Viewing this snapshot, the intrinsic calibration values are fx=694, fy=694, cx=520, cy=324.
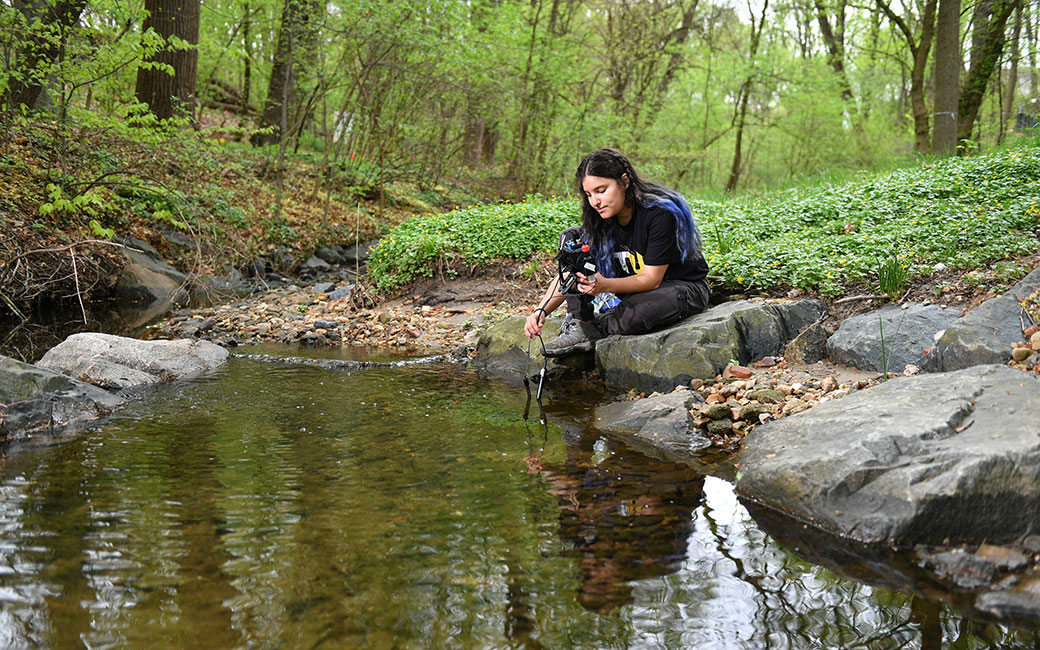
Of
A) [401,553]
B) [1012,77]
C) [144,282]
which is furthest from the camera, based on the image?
[1012,77]

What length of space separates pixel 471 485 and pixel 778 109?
2082 centimetres

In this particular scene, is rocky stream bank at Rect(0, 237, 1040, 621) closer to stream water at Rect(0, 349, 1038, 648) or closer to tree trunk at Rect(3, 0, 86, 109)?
stream water at Rect(0, 349, 1038, 648)

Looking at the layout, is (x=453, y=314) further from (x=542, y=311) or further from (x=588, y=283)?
(x=588, y=283)

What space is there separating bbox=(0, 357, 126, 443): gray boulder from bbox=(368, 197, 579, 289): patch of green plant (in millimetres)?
5082

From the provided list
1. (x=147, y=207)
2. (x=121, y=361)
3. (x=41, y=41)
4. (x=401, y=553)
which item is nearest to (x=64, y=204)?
(x=41, y=41)

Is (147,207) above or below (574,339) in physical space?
above

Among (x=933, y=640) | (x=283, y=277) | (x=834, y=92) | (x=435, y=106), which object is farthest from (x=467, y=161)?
(x=933, y=640)

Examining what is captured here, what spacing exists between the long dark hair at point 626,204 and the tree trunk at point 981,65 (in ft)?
23.2

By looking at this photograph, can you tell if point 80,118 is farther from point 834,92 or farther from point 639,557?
point 834,92

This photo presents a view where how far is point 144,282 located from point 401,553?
8.15 m

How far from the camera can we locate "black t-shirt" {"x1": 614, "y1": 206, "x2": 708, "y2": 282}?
4.76m

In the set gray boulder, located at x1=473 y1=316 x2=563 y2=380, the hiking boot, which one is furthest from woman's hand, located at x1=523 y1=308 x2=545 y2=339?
gray boulder, located at x1=473 y1=316 x2=563 y2=380

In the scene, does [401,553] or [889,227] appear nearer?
[401,553]

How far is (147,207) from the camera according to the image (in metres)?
10.6
